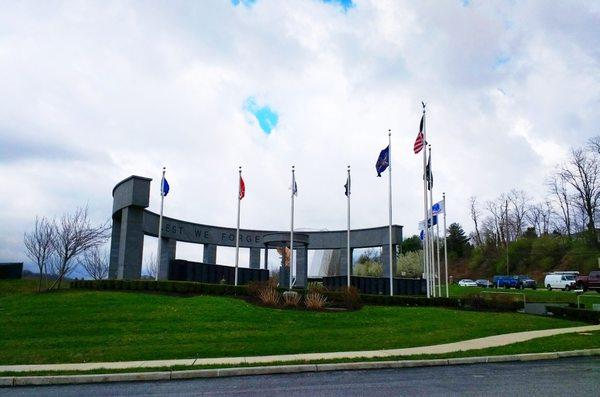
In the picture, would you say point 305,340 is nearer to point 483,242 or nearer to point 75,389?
point 75,389

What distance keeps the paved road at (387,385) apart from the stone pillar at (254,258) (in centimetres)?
3340

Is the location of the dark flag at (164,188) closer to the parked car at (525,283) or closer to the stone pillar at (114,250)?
the stone pillar at (114,250)

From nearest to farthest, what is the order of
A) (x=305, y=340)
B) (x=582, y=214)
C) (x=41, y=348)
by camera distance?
1. (x=41, y=348)
2. (x=305, y=340)
3. (x=582, y=214)

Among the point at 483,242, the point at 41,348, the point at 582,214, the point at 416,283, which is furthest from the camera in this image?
the point at 483,242

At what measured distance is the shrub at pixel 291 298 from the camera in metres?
22.9

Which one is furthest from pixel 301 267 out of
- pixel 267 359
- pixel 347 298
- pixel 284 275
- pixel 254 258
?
pixel 267 359

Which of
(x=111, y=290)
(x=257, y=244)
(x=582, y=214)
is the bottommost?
(x=111, y=290)

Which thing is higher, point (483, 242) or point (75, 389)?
point (483, 242)

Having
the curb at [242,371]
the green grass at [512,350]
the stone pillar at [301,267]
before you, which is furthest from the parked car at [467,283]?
the curb at [242,371]

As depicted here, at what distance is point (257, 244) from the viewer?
44.3 metres

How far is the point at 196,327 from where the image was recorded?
17641mm

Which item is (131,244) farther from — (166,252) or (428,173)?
(428,173)

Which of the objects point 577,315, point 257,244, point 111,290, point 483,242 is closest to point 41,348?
point 111,290

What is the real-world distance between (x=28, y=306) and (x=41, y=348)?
23.8ft
